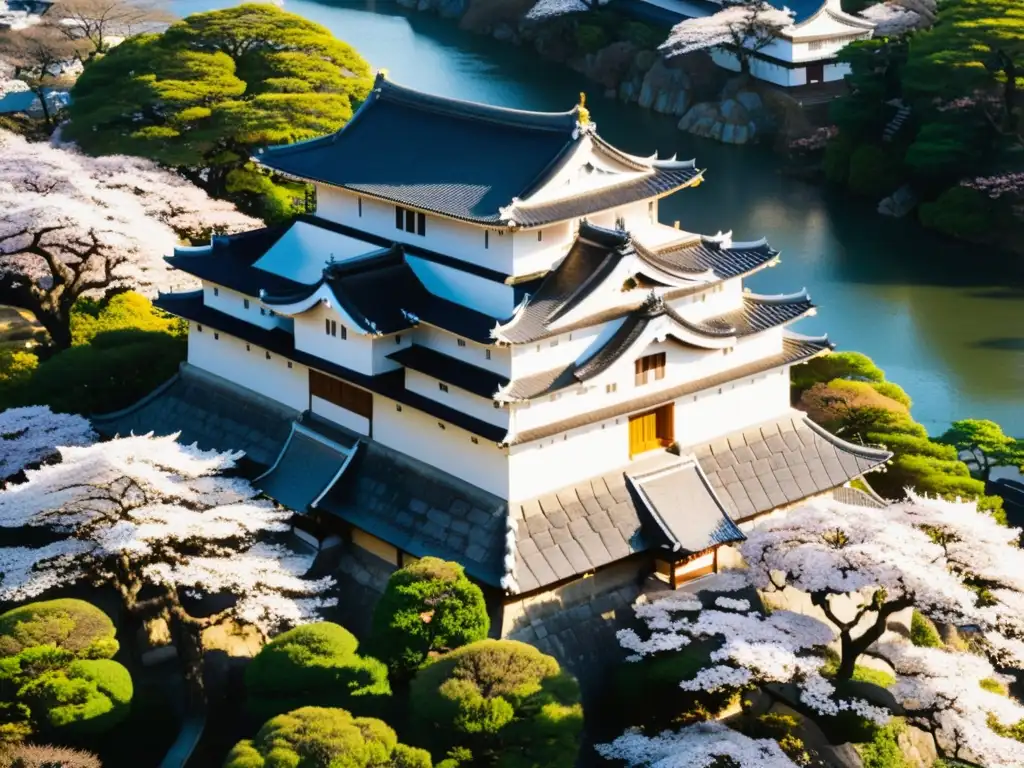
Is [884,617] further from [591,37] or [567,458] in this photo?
[591,37]

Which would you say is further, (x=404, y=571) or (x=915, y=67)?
(x=915, y=67)

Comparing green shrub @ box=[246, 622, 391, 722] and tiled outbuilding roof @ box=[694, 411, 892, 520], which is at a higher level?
tiled outbuilding roof @ box=[694, 411, 892, 520]

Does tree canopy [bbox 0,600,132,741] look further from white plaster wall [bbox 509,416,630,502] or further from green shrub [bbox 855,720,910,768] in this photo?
green shrub [bbox 855,720,910,768]

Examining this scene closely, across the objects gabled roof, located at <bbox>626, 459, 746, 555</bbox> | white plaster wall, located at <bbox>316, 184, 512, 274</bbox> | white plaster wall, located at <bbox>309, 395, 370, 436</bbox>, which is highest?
white plaster wall, located at <bbox>316, 184, 512, 274</bbox>

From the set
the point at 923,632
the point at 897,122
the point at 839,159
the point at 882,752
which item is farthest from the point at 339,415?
the point at 897,122

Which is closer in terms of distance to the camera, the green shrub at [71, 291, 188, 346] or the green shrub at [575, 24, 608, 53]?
the green shrub at [71, 291, 188, 346]

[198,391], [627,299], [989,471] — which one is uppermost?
[627,299]

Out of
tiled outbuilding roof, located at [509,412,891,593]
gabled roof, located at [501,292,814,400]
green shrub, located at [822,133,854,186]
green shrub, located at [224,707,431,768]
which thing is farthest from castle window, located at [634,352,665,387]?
green shrub, located at [822,133,854,186]

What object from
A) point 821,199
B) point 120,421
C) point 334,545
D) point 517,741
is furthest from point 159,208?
point 821,199

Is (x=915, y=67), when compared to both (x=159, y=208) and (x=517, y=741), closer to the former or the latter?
(x=159, y=208)
